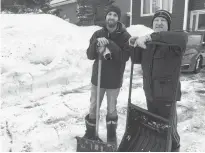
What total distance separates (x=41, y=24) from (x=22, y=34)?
1.43 meters

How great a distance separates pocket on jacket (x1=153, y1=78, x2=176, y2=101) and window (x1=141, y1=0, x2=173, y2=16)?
1300cm

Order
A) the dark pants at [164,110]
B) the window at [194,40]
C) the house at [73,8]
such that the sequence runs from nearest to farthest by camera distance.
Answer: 1. the dark pants at [164,110]
2. the window at [194,40]
3. the house at [73,8]

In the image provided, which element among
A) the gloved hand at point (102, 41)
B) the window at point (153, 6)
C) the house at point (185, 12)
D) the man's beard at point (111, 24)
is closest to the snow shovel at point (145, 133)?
the gloved hand at point (102, 41)

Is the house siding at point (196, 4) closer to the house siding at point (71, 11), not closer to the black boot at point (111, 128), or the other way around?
the black boot at point (111, 128)

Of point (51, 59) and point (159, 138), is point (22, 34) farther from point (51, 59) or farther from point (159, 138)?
point (159, 138)

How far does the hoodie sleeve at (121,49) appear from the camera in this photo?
3.14m

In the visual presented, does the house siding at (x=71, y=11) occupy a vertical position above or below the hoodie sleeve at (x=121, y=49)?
above

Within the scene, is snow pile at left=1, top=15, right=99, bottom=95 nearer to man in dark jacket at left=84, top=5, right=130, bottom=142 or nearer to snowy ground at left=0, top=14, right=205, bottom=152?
snowy ground at left=0, top=14, right=205, bottom=152

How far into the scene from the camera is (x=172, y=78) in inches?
107

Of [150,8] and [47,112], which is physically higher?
[150,8]

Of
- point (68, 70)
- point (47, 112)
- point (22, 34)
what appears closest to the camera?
point (47, 112)

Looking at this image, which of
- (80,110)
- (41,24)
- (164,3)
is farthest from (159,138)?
(164,3)

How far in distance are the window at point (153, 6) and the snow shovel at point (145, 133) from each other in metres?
13.2

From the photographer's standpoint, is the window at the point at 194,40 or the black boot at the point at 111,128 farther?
the window at the point at 194,40
